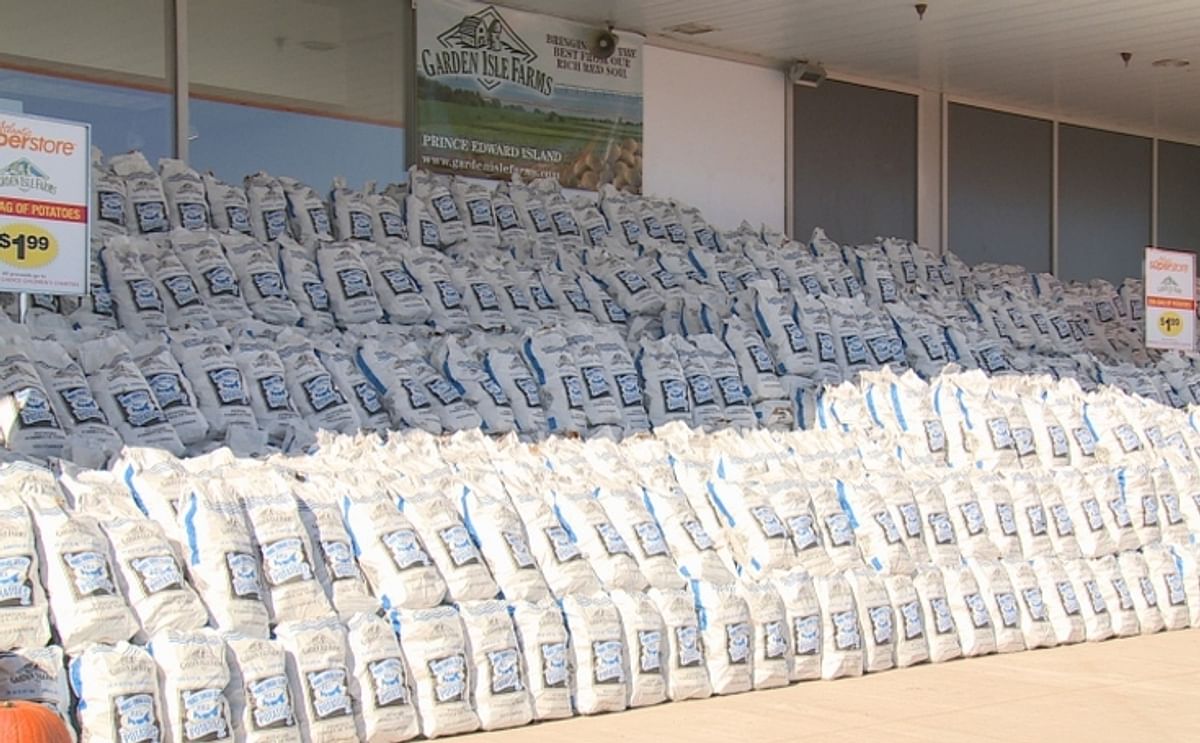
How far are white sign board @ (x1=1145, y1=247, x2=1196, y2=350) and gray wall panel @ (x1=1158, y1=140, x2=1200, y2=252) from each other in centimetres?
661

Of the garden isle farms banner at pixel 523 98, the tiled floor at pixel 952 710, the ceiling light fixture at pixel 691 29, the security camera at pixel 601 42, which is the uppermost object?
the ceiling light fixture at pixel 691 29

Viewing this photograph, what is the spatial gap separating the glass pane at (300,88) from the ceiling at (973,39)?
1234mm

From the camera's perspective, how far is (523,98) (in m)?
12.1

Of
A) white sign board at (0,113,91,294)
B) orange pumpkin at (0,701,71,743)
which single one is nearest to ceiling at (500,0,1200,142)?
white sign board at (0,113,91,294)

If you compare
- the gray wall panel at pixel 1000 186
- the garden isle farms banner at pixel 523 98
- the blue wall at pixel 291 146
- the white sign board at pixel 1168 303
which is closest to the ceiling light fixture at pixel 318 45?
the blue wall at pixel 291 146

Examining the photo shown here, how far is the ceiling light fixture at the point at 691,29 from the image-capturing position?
1244 cm

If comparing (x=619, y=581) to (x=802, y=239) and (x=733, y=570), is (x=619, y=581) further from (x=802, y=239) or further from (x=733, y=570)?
(x=802, y=239)

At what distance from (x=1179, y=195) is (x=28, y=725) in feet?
55.2

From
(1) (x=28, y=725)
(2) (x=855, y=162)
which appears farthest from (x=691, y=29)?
(1) (x=28, y=725)

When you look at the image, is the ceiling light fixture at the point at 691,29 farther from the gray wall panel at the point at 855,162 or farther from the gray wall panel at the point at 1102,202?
the gray wall panel at the point at 1102,202

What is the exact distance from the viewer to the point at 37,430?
20.5 feet

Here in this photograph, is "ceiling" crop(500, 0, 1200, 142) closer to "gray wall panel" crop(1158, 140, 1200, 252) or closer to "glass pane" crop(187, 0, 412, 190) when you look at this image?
"glass pane" crop(187, 0, 412, 190)

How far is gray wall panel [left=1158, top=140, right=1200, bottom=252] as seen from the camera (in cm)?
1830

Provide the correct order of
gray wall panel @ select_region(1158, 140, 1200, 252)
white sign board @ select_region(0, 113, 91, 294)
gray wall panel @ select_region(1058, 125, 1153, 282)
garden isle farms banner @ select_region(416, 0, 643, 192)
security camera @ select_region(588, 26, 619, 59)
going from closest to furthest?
white sign board @ select_region(0, 113, 91, 294), garden isle farms banner @ select_region(416, 0, 643, 192), security camera @ select_region(588, 26, 619, 59), gray wall panel @ select_region(1058, 125, 1153, 282), gray wall panel @ select_region(1158, 140, 1200, 252)
